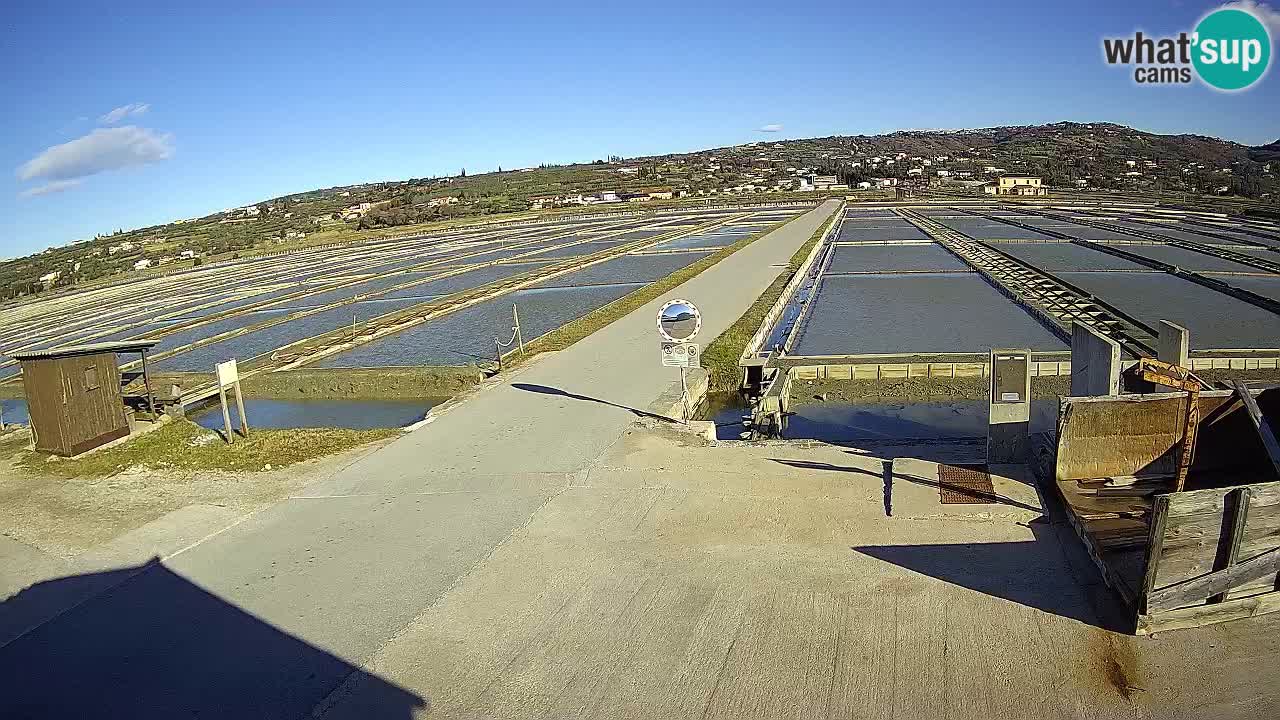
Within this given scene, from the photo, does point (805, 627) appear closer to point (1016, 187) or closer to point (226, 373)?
point (226, 373)

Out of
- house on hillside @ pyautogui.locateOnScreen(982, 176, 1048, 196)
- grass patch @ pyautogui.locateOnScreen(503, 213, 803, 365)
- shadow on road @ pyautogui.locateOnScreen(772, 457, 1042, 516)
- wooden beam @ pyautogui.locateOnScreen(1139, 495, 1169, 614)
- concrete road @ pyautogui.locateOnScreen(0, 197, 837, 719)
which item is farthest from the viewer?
house on hillside @ pyautogui.locateOnScreen(982, 176, 1048, 196)

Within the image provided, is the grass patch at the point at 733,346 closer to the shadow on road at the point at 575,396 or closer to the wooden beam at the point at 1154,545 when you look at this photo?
the shadow on road at the point at 575,396

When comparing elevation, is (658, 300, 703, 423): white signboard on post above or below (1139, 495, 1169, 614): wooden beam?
above

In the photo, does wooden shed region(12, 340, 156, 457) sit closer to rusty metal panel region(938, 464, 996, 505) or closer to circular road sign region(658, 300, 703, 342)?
circular road sign region(658, 300, 703, 342)

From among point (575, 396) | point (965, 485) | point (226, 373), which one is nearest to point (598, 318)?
point (575, 396)

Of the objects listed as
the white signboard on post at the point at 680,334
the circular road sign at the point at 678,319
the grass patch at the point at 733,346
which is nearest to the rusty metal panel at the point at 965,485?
the white signboard on post at the point at 680,334

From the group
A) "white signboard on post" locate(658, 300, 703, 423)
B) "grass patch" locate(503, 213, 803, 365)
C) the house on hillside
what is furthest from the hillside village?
"white signboard on post" locate(658, 300, 703, 423)
